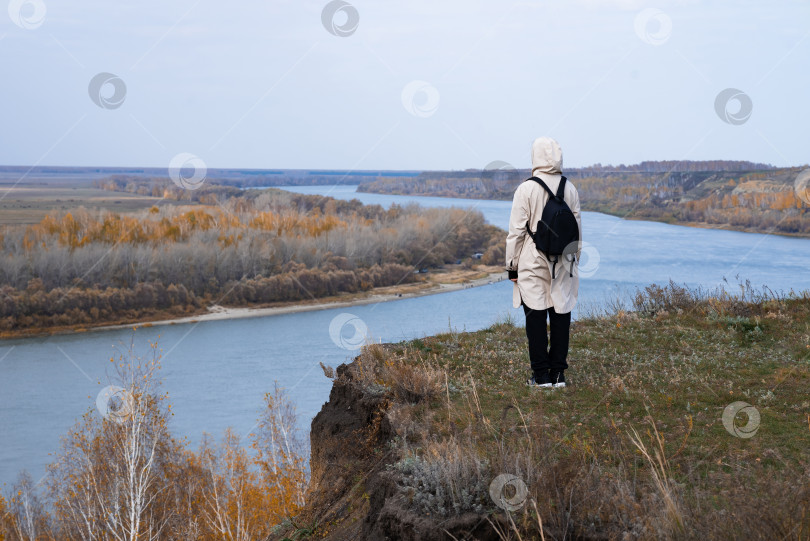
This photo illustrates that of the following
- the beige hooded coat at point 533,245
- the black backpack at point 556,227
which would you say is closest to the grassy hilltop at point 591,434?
the beige hooded coat at point 533,245

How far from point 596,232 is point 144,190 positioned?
102684mm

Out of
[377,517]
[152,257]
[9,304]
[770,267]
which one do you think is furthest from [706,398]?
[152,257]

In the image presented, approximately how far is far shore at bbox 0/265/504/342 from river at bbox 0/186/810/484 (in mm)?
1474

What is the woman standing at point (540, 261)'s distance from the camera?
19.8 ft

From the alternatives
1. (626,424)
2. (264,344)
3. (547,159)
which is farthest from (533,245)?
(264,344)

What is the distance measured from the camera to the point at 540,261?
6.08 metres

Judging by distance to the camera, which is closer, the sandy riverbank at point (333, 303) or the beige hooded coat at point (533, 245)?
the beige hooded coat at point (533, 245)

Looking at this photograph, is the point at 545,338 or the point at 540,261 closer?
the point at 540,261

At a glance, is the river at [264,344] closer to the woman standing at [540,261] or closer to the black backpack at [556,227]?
the woman standing at [540,261]

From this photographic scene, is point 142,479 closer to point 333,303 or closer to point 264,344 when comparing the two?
point 264,344

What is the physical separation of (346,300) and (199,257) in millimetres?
16421

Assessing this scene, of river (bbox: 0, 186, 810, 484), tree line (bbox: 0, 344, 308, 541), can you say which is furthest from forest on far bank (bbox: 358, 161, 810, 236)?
tree line (bbox: 0, 344, 308, 541)

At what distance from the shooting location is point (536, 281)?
6109 millimetres

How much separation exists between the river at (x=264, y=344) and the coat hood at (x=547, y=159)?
18.5 metres
